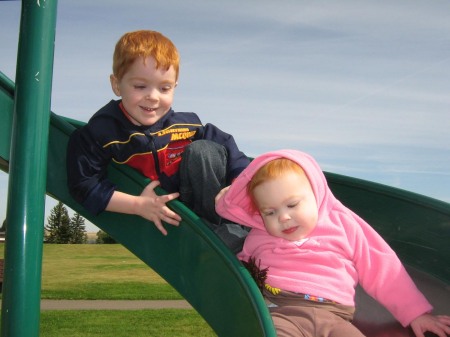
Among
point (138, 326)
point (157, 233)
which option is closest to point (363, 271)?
point (157, 233)

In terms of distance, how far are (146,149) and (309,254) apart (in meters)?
0.69

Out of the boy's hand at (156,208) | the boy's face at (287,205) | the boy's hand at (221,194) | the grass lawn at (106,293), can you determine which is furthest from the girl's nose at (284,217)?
the grass lawn at (106,293)

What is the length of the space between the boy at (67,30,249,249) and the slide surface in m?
0.06

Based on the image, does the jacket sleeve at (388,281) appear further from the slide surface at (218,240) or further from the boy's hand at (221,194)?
the boy's hand at (221,194)

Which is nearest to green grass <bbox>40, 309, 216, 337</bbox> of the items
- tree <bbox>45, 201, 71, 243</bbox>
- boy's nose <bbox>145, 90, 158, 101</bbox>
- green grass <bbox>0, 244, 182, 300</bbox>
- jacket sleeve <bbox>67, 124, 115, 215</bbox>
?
green grass <bbox>0, 244, 182, 300</bbox>

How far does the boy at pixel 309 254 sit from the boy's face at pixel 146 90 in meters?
0.40

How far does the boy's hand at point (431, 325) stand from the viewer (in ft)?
7.47

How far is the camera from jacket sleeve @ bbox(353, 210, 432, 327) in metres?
2.32

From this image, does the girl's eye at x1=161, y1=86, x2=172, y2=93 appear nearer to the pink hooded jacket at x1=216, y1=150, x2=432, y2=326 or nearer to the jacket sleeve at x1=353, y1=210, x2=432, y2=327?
the pink hooded jacket at x1=216, y1=150, x2=432, y2=326

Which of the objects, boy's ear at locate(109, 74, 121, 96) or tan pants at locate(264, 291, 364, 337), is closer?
tan pants at locate(264, 291, 364, 337)

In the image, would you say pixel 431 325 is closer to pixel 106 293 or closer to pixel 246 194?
pixel 246 194

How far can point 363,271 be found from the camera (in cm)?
237

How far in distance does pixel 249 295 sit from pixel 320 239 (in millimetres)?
475

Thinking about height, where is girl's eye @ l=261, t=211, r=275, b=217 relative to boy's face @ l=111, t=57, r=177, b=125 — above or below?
below
